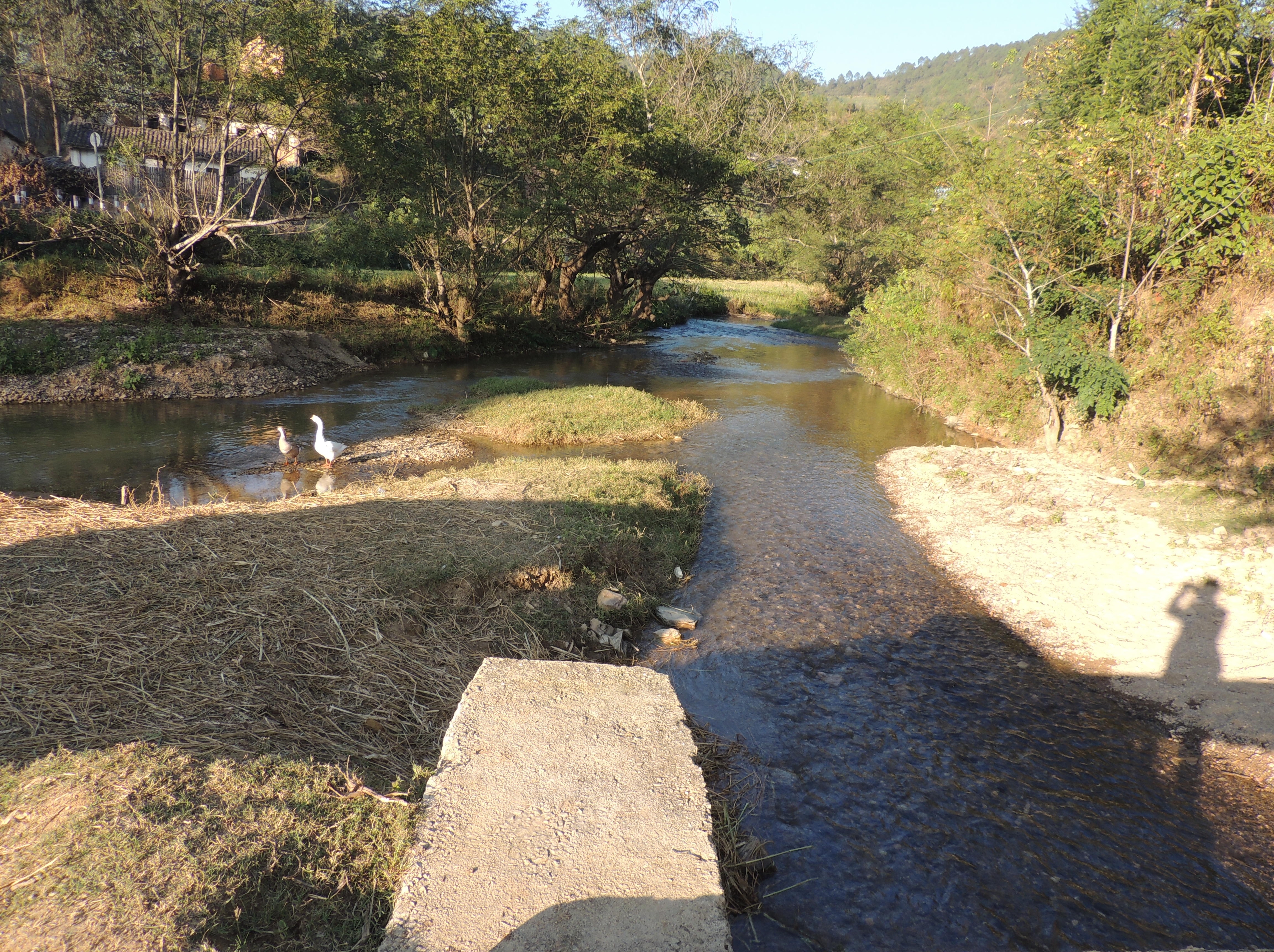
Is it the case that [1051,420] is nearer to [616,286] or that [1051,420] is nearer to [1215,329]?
[1215,329]

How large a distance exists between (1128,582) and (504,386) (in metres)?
15.1

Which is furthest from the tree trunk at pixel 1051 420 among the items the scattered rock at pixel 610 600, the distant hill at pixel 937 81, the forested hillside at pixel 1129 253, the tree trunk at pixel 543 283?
the distant hill at pixel 937 81

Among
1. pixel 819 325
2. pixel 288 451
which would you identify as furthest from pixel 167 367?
pixel 819 325

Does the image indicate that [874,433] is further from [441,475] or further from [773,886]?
[773,886]

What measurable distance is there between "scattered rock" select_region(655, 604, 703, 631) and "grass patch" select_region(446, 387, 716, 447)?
305 inches

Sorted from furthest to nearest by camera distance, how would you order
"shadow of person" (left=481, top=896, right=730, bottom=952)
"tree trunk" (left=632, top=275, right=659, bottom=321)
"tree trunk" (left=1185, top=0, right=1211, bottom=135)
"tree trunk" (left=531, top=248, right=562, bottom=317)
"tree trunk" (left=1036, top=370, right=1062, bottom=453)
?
"tree trunk" (left=632, top=275, right=659, bottom=321) < "tree trunk" (left=531, top=248, right=562, bottom=317) < "tree trunk" (left=1036, top=370, right=1062, bottom=453) < "tree trunk" (left=1185, top=0, right=1211, bottom=135) < "shadow of person" (left=481, top=896, right=730, bottom=952)

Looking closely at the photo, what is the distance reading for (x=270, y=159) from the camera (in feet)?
→ 71.3

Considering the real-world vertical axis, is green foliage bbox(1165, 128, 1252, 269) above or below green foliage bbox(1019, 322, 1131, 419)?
above

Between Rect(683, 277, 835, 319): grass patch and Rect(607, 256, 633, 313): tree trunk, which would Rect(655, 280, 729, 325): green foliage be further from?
Rect(607, 256, 633, 313): tree trunk

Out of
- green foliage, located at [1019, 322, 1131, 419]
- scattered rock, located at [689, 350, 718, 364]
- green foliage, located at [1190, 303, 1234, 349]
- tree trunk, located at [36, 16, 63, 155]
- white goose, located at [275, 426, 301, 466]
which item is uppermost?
tree trunk, located at [36, 16, 63, 155]

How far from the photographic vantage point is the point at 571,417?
53.6 ft

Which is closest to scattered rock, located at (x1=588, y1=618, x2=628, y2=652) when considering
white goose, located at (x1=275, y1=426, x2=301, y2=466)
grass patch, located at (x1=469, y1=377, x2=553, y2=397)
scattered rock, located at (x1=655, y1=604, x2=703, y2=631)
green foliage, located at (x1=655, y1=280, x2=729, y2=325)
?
scattered rock, located at (x1=655, y1=604, x2=703, y2=631)

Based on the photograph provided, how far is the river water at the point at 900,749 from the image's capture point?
14.6ft

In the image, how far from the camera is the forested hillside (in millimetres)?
11375
